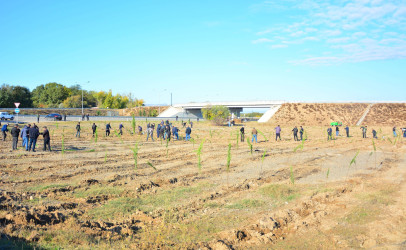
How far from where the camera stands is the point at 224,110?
62.9 metres

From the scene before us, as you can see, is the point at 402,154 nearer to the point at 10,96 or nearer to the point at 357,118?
the point at 357,118

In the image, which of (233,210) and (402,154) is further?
(402,154)

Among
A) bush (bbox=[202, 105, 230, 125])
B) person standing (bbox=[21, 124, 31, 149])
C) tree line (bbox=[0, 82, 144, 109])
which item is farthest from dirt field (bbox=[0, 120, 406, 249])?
tree line (bbox=[0, 82, 144, 109])

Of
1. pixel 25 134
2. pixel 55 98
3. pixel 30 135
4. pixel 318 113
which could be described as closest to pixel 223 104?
pixel 318 113

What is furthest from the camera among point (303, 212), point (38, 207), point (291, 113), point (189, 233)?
point (291, 113)

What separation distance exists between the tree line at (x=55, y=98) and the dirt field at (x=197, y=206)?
210 ft

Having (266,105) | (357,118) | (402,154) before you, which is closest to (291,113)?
(266,105)

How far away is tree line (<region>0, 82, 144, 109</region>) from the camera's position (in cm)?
7544

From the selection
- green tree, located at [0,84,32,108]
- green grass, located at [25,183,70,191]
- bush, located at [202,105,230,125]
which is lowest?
green grass, located at [25,183,70,191]

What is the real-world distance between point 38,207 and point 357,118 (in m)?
72.1

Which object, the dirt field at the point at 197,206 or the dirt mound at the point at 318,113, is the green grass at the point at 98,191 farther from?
the dirt mound at the point at 318,113

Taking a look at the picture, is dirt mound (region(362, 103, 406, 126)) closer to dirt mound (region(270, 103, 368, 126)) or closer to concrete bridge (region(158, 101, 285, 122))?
dirt mound (region(270, 103, 368, 126))

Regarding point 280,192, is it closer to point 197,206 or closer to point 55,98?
point 197,206

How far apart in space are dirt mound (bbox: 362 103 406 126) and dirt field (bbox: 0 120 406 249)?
182ft
